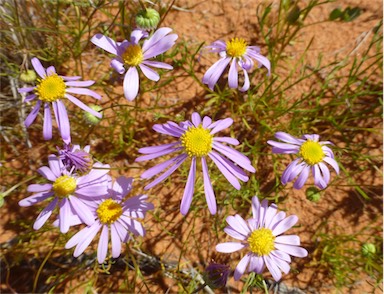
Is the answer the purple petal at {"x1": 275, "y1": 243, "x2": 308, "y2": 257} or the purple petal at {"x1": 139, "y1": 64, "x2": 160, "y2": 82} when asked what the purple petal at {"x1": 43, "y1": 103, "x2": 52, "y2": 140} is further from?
the purple petal at {"x1": 275, "y1": 243, "x2": 308, "y2": 257}

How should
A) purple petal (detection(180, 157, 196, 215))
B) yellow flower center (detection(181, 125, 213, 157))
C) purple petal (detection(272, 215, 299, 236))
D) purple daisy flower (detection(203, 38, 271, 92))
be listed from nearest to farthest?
purple petal (detection(180, 157, 196, 215)), yellow flower center (detection(181, 125, 213, 157)), purple petal (detection(272, 215, 299, 236)), purple daisy flower (detection(203, 38, 271, 92))

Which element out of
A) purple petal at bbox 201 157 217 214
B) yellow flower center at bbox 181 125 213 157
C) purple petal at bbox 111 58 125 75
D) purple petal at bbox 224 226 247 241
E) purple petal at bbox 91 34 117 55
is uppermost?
purple petal at bbox 91 34 117 55

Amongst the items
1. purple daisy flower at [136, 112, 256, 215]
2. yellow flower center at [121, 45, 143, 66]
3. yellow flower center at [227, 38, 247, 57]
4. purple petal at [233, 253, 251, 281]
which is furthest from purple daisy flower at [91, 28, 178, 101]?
purple petal at [233, 253, 251, 281]

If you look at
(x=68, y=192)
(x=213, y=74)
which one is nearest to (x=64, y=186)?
(x=68, y=192)

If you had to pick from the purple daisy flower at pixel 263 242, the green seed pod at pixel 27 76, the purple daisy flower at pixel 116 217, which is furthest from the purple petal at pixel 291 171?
the green seed pod at pixel 27 76

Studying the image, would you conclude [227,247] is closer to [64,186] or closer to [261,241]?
[261,241]

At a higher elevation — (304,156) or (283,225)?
(304,156)
